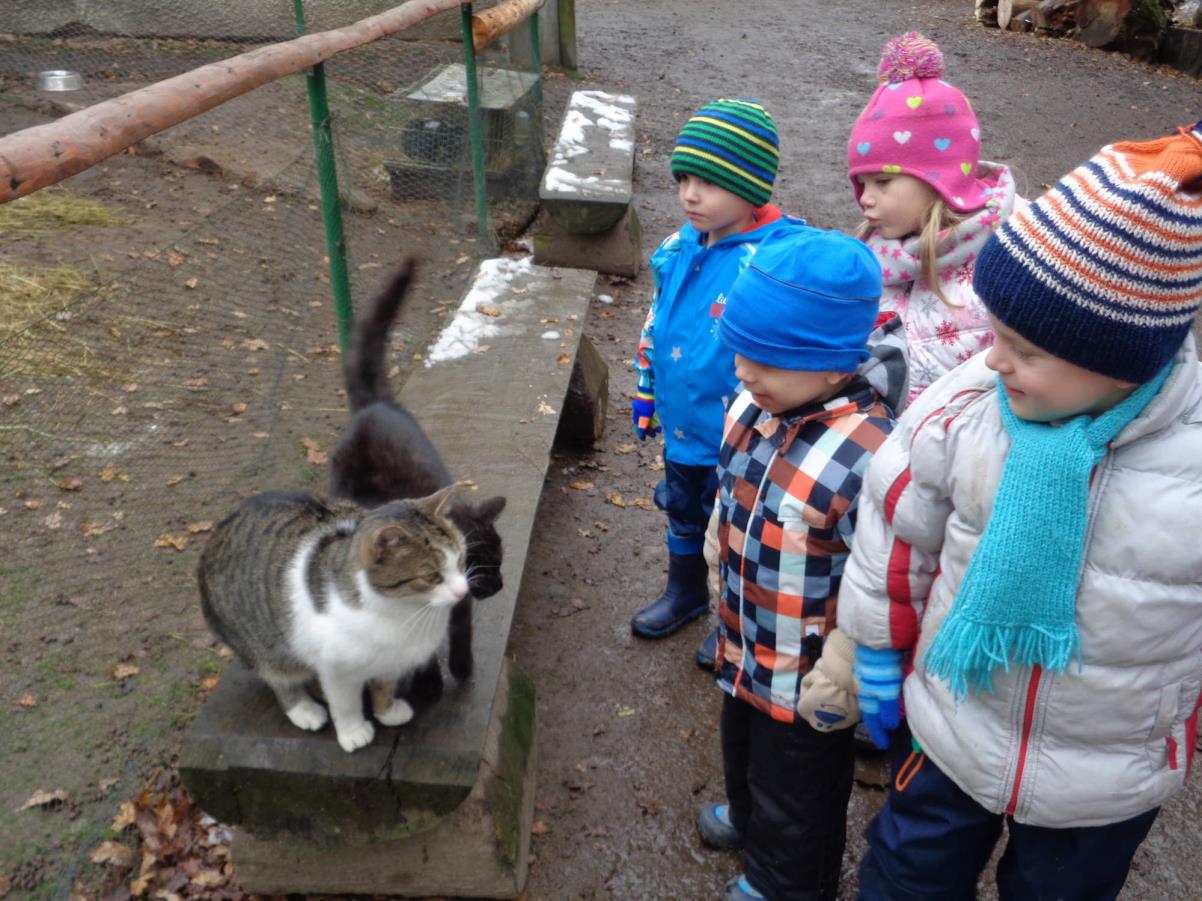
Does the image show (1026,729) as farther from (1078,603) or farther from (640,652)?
A: (640,652)

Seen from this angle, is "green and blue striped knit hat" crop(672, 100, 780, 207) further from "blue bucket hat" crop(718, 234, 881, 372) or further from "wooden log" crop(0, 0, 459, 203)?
"wooden log" crop(0, 0, 459, 203)

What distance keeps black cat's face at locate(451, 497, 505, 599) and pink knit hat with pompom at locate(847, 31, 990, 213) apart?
147 cm

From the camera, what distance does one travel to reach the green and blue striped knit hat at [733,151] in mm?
2816

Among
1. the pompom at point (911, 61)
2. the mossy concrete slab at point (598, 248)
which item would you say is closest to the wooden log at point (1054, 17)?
the mossy concrete slab at point (598, 248)

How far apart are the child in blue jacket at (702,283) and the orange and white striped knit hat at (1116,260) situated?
53.3 inches

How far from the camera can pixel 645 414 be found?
10.9 feet

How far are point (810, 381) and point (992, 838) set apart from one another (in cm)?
100

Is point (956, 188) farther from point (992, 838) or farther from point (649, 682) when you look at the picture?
point (649, 682)

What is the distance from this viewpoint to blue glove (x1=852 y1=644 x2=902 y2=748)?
5.95ft

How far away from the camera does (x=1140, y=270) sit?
4.46 feet

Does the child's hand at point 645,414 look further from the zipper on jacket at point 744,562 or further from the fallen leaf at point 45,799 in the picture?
the fallen leaf at point 45,799

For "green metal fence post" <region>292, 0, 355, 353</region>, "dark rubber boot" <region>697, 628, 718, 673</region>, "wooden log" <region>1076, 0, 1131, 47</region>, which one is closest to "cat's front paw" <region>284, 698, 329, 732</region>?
"dark rubber boot" <region>697, 628, 718, 673</region>

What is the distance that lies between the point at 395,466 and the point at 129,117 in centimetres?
107

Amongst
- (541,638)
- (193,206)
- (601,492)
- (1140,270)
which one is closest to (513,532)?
(541,638)
